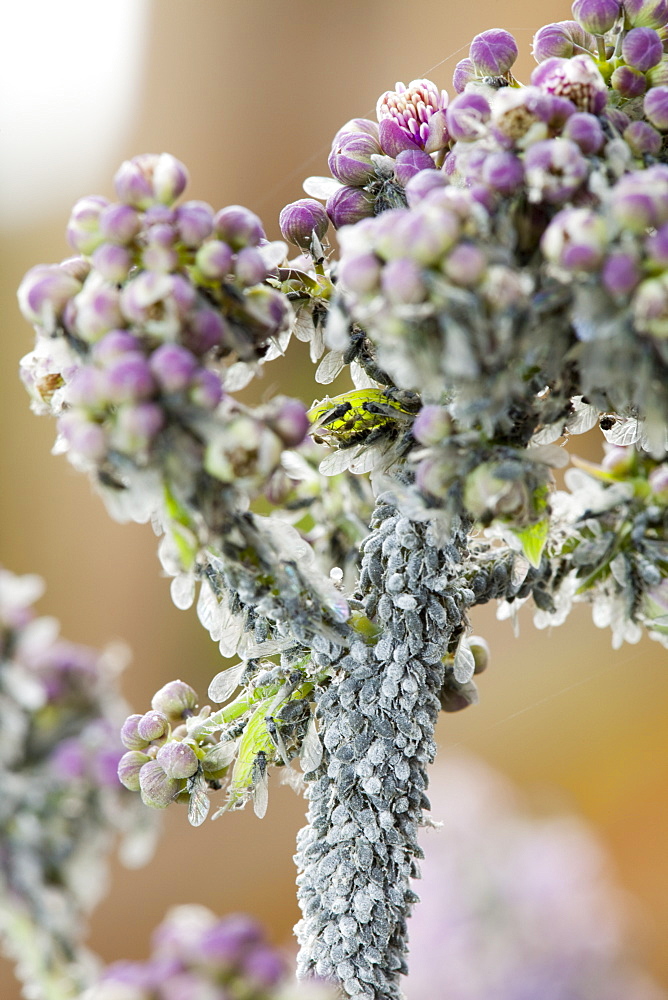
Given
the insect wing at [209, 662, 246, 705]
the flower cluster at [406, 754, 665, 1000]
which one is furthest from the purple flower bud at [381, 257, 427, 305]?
the flower cluster at [406, 754, 665, 1000]

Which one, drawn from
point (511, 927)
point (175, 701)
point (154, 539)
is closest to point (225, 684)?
point (175, 701)

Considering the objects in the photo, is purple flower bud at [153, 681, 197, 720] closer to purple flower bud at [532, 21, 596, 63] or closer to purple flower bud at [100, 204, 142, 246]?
purple flower bud at [100, 204, 142, 246]

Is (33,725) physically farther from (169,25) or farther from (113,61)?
(169,25)

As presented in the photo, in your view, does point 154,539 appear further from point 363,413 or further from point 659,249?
point 659,249

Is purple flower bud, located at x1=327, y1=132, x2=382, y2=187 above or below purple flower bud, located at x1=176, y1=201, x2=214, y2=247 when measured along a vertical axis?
above

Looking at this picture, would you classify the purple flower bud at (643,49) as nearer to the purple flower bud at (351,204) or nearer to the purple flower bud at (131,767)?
the purple flower bud at (351,204)

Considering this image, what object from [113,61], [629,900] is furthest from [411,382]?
[629,900]
